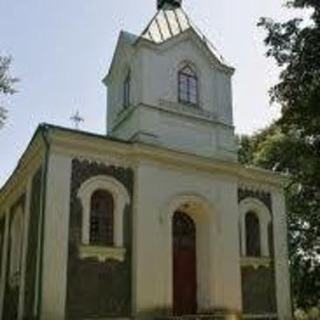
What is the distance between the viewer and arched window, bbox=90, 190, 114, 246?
53.4ft

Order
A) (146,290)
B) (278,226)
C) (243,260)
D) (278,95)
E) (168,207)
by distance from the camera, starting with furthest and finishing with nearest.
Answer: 1. (278,226)
2. (243,260)
3. (168,207)
4. (146,290)
5. (278,95)

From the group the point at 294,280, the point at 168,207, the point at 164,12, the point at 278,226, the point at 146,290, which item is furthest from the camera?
the point at 294,280

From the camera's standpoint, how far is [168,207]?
17.4m

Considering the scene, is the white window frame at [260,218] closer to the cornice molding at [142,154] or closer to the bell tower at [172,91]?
the cornice molding at [142,154]

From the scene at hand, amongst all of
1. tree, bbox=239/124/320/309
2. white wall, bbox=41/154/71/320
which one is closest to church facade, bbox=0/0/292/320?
white wall, bbox=41/154/71/320

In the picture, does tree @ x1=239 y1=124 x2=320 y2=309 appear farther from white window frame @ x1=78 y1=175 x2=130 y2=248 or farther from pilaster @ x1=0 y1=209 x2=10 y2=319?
pilaster @ x1=0 y1=209 x2=10 y2=319

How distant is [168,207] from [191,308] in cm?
339

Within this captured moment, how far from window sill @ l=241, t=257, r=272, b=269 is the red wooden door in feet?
5.68

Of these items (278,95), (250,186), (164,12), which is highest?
(164,12)

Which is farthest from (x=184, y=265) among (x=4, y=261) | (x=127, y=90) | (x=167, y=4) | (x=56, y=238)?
(x=167, y=4)

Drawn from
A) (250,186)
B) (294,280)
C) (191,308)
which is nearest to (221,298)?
(191,308)

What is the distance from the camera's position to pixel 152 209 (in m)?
17.0

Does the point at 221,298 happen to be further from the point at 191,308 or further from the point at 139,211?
the point at 139,211

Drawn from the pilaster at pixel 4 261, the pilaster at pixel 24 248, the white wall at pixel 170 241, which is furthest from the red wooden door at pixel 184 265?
the pilaster at pixel 4 261
